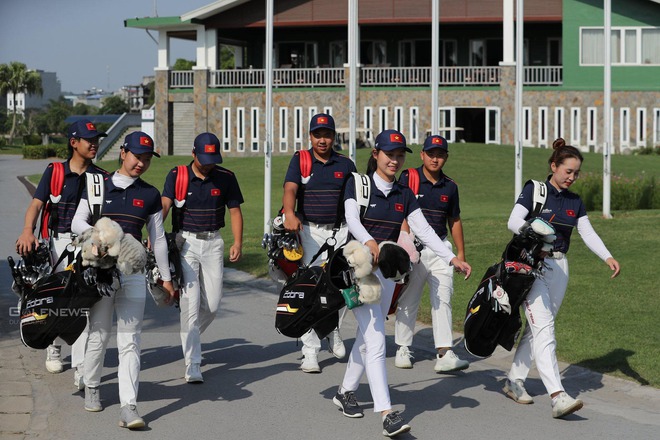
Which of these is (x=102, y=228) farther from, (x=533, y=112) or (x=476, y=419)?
(x=533, y=112)

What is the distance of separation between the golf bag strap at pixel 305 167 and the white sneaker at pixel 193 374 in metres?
1.95

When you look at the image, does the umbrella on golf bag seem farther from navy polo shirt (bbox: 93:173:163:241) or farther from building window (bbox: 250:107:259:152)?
building window (bbox: 250:107:259:152)

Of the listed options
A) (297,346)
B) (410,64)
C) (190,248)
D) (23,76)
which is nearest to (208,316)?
(190,248)

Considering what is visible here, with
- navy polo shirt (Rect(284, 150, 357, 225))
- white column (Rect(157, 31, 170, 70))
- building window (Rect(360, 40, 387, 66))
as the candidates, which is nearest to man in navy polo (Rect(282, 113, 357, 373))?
navy polo shirt (Rect(284, 150, 357, 225))

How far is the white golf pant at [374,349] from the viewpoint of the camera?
7.57 m

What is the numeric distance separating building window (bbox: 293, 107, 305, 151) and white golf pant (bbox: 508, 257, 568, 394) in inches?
1495

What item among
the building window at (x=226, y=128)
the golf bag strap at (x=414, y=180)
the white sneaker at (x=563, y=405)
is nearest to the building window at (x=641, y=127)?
the building window at (x=226, y=128)

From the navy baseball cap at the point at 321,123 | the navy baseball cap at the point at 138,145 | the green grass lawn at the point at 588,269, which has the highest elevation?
the navy baseball cap at the point at 321,123

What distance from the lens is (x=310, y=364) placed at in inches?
379

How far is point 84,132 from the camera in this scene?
30.2ft

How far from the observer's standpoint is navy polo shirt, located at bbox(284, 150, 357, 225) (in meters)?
9.88

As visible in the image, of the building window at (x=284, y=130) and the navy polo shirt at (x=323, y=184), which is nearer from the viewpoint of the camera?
the navy polo shirt at (x=323, y=184)

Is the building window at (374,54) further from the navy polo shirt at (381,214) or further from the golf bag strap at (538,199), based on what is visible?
the navy polo shirt at (381,214)

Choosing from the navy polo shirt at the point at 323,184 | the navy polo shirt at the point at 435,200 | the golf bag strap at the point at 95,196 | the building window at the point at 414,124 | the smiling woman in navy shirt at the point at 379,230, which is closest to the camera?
the smiling woman in navy shirt at the point at 379,230
